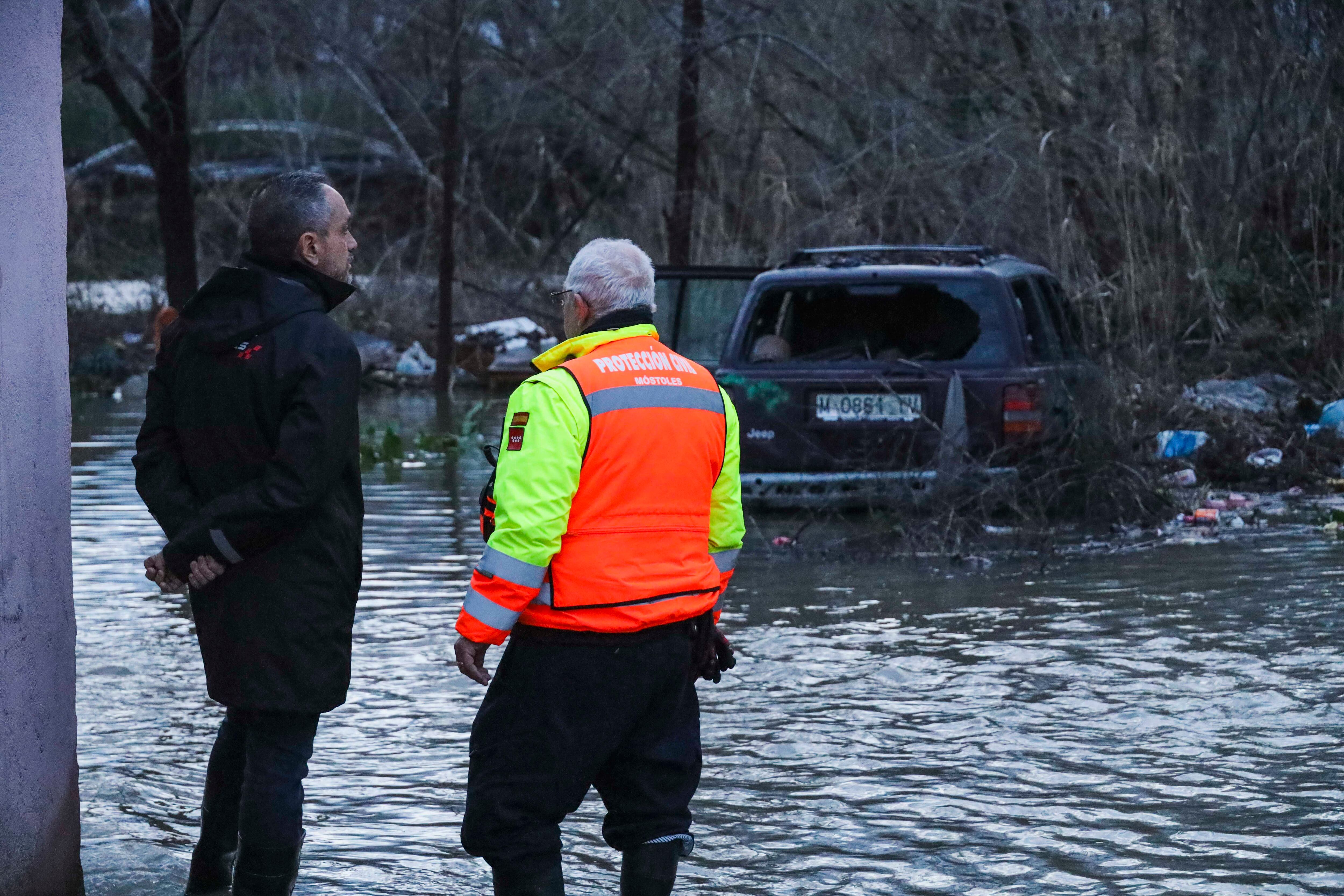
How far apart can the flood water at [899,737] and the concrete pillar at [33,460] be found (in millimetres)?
592

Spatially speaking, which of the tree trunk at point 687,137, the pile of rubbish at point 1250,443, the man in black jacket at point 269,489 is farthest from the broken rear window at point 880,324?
the tree trunk at point 687,137

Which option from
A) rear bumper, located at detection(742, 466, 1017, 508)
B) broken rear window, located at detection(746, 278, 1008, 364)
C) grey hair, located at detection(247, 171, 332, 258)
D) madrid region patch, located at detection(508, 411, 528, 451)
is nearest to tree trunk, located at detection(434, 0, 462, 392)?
broken rear window, located at detection(746, 278, 1008, 364)

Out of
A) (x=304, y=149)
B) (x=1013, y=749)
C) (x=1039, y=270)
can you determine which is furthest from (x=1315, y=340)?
(x=304, y=149)

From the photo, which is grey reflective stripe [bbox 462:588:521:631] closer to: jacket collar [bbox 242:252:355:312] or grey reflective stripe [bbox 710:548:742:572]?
grey reflective stripe [bbox 710:548:742:572]

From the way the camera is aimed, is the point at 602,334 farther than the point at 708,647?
No

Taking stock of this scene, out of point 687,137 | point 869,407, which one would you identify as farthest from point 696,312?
point 687,137

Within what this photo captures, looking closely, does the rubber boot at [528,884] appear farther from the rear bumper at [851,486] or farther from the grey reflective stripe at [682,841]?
the rear bumper at [851,486]

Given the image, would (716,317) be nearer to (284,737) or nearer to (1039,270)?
(1039,270)

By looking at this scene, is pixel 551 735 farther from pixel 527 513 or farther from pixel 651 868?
pixel 527 513

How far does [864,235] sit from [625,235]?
29.8ft

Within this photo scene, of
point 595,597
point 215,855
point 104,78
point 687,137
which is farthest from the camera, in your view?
point 104,78

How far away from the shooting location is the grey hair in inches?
171

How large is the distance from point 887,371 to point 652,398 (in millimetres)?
7133

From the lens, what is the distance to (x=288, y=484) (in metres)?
4.13
